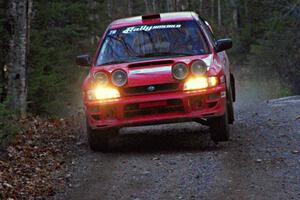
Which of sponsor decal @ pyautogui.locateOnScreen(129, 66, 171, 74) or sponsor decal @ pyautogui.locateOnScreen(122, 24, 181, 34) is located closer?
sponsor decal @ pyautogui.locateOnScreen(129, 66, 171, 74)

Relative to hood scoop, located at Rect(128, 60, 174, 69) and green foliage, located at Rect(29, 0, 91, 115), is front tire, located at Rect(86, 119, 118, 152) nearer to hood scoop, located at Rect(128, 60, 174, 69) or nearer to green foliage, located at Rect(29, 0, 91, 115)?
hood scoop, located at Rect(128, 60, 174, 69)

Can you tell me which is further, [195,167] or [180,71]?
[180,71]

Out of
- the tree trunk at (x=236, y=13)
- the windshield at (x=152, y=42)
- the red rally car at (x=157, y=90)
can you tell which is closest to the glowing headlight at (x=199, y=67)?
the red rally car at (x=157, y=90)

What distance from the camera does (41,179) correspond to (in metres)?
8.05

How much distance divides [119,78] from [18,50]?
14.4 ft

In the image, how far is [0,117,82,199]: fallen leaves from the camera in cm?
747

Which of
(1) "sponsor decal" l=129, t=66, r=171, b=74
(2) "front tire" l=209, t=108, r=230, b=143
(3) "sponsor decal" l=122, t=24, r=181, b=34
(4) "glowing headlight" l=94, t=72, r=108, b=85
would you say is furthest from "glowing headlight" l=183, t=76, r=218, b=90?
(3) "sponsor decal" l=122, t=24, r=181, b=34

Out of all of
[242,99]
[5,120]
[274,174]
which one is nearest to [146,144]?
[5,120]

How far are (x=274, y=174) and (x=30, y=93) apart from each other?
914cm

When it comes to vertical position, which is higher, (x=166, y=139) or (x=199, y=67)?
(x=199, y=67)

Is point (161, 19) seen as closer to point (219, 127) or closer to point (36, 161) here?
point (219, 127)

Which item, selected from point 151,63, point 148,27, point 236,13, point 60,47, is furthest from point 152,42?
point 236,13

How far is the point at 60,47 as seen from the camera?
64.3 feet

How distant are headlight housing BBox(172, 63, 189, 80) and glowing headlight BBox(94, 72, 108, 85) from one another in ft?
3.33
